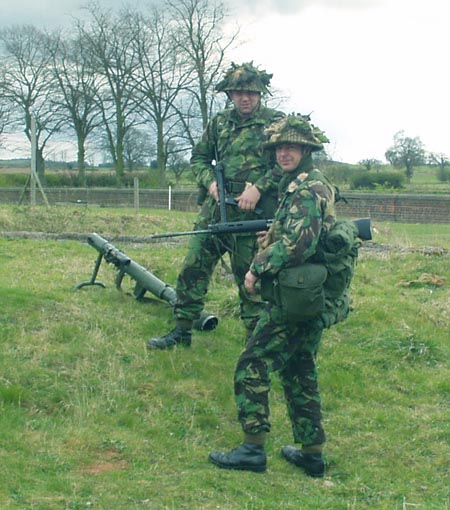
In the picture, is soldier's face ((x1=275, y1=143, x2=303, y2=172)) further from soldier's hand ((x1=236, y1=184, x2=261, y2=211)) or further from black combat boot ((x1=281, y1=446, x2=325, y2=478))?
black combat boot ((x1=281, y1=446, x2=325, y2=478))

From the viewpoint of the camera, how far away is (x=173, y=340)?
6.85 m

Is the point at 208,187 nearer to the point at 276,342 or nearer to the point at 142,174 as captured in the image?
the point at 276,342

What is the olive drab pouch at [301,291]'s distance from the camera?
4668mm

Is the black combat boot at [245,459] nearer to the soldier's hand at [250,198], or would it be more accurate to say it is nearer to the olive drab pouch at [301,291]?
the olive drab pouch at [301,291]

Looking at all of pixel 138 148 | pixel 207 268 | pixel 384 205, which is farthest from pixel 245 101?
pixel 138 148

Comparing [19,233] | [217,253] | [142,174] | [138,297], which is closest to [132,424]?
[217,253]

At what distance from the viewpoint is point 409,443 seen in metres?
5.68

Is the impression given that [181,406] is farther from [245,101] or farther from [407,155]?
[407,155]

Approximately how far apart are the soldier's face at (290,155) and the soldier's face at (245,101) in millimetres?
1540

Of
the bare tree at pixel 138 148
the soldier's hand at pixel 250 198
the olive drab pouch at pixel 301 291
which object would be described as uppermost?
the bare tree at pixel 138 148

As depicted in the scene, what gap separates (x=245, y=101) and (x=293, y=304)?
2.25 meters

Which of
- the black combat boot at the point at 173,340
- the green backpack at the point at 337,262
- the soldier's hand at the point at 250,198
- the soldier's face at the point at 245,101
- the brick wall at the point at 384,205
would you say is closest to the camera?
the green backpack at the point at 337,262

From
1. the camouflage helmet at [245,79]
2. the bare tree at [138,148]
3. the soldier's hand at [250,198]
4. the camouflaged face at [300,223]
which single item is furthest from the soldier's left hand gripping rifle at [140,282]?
the bare tree at [138,148]

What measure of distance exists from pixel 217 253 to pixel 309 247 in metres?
2.03
